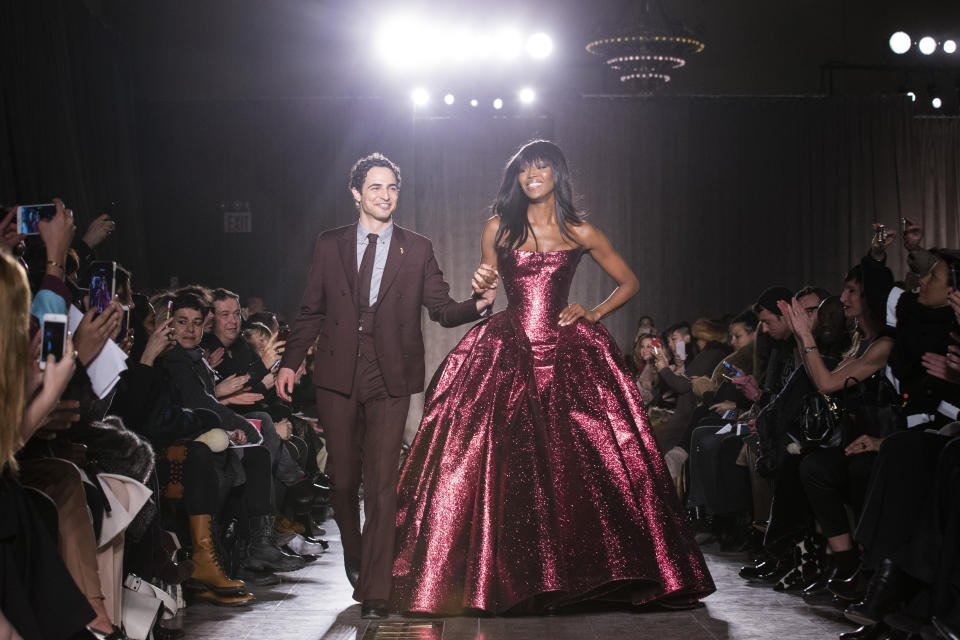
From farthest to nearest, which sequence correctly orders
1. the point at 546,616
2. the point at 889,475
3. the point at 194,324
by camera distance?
the point at 194,324 < the point at 546,616 < the point at 889,475

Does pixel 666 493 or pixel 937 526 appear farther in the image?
pixel 666 493

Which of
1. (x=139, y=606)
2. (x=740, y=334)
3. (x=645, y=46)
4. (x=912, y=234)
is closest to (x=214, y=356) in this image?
(x=139, y=606)

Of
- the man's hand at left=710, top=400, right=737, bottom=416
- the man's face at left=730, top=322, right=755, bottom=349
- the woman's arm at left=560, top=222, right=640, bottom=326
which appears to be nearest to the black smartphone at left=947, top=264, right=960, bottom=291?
the woman's arm at left=560, top=222, right=640, bottom=326

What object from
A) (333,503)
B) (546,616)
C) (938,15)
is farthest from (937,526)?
(938,15)

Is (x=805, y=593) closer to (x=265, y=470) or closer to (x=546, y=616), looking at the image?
(x=546, y=616)

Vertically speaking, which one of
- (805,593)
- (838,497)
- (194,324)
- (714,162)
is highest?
(714,162)

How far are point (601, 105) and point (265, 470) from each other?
764 centimetres

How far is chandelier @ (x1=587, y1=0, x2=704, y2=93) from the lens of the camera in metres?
8.04

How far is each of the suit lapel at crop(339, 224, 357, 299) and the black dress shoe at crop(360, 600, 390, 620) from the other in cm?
100

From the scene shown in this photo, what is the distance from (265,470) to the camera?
14.3 feet

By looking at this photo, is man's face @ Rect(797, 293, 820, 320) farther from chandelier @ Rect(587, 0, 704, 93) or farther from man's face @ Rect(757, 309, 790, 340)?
chandelier @ Rect(587, 0, 704, 93)

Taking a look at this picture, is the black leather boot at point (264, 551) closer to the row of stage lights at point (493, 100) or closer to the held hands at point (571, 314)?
the held hands at point (571, 314)

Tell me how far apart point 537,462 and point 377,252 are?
35.4 inches

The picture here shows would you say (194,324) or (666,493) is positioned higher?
(194,324)
